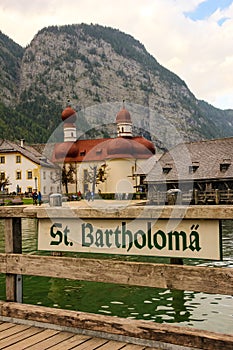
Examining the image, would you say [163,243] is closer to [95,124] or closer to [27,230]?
[27,230]

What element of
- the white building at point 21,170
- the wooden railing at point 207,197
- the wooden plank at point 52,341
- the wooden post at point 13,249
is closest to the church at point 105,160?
the white building at point 21,170

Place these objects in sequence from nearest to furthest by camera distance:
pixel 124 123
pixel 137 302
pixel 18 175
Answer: pixel 137 302 → pixel 18 175 → pixel 124 123

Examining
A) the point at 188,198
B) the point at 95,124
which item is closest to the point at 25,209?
the point at 188,198

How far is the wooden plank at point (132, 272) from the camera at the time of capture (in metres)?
4.34

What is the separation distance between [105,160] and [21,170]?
12.8m

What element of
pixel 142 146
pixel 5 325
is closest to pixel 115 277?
pixel 5 325

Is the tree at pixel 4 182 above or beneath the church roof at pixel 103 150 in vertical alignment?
beneath

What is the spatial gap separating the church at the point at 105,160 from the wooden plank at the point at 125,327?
198 feet

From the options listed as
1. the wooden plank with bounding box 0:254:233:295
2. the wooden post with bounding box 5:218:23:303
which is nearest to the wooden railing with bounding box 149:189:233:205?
the wooden post with bounding box 5:218:23:303

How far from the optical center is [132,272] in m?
4.72

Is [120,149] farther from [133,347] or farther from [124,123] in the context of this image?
[133,347]

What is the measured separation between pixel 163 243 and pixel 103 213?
685 mm

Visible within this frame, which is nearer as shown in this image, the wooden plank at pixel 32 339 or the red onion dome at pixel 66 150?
the wooden plank at pixel 32 339

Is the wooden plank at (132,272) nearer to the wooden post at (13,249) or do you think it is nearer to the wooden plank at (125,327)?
the wooden post at (13,249)
